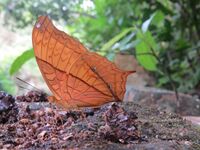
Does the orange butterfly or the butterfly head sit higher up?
the butterfly head

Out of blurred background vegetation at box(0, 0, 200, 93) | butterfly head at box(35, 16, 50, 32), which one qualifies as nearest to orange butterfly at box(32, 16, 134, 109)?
butterfly head at box(35, 16, 50, 32)

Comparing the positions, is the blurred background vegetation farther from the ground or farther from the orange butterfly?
the orange butterfly

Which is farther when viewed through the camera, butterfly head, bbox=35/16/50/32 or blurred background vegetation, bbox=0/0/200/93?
blurred background vegetation, bbox=0/0/200/93

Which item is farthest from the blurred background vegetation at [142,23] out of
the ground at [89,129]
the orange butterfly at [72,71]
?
the orange butterfly at [72,71]

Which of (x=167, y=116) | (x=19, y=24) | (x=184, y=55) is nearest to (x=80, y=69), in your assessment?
(x=167, y=116)

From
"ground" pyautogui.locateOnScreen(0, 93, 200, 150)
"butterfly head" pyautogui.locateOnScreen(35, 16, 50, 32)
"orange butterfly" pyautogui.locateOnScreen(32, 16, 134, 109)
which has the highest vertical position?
"butterfly head" pyautogui.locateOnScreen(35, 16, 50, 32)

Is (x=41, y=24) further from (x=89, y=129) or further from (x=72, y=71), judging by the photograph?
(x=89, y=129)

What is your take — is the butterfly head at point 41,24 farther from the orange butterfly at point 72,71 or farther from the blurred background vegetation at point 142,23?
the blurred background vegetation at point 142,23

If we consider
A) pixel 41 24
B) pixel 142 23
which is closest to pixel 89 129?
pixel 41 24

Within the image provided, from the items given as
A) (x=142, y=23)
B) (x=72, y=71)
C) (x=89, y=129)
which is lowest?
(x=89, y=129)
